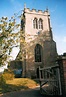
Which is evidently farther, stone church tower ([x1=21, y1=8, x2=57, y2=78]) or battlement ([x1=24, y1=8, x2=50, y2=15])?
battlement ([x1=24, y1=8, x2=50, y2=15])

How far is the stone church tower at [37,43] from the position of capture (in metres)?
30.6

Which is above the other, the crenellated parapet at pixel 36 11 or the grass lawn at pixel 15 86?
the crenellated parapet at pixel 36 11

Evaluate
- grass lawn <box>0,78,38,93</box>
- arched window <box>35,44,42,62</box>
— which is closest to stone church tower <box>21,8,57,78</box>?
arched window <box>35,44,42,62</box>

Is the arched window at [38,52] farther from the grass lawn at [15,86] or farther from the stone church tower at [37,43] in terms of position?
the grass lawn at [15,86]

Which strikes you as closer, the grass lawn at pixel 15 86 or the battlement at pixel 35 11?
the grass lawn at pixel 15 86

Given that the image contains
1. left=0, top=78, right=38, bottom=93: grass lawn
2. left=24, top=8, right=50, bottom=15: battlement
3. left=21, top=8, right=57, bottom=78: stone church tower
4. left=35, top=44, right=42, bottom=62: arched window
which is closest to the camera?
left=0, top=78, right=38, bottom=93: grass lawn

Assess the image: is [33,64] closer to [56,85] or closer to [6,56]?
[6,56]

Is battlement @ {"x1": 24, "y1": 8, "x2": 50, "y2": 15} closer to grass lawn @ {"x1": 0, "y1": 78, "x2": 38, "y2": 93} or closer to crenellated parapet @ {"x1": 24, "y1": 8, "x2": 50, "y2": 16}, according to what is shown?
crenellated parapet @ {"x1": 24, "y1": 8, "x2": 50, "y2": 16}

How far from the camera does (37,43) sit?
3331 cm

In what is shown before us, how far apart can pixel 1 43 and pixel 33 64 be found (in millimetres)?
17966

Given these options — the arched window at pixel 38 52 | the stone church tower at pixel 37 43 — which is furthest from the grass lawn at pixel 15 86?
the arched window at pixel 38 52

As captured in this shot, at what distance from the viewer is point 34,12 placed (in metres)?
36.6

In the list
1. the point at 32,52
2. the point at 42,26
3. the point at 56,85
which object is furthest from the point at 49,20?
the point at 56,85

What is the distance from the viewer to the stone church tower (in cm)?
3064
